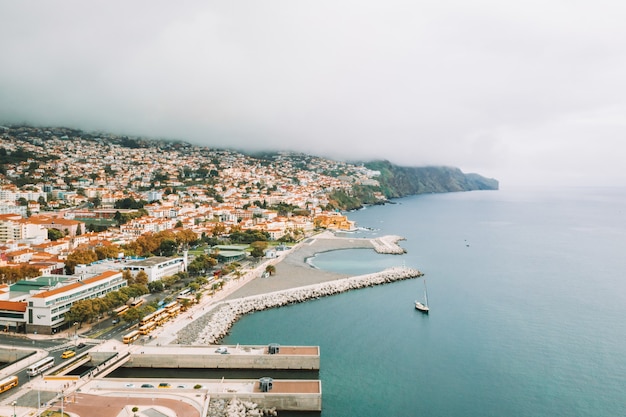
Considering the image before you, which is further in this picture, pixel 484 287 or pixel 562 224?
pixel 562 224

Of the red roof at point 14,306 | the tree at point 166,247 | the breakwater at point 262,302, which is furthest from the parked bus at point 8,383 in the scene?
the tree at point 166,247

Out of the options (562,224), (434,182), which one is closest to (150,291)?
(562,224)

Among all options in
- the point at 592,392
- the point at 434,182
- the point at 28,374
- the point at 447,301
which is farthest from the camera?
the point at 434,182

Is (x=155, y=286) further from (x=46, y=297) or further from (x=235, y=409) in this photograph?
(x=235, y=409)

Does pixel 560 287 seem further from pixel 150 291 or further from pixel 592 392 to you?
pixel 150 291

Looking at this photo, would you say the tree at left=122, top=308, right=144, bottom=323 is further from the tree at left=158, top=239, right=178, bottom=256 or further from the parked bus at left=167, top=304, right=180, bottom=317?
the tree at left=158, top=239, right=178, bottom=256

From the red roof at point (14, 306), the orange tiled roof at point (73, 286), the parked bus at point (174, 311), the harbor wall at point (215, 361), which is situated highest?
the orange tiled roof at point (73, 286)

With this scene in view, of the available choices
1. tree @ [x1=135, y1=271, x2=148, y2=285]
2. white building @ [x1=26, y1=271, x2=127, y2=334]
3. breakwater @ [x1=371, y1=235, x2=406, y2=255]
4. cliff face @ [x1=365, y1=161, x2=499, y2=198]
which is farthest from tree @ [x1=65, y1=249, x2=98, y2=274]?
cliff face @ [x1=365, y1=161, x2=499, y2=198]

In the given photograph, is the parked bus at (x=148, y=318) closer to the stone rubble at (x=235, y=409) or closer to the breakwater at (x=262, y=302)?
the breakwater at (x=262, y=302)
